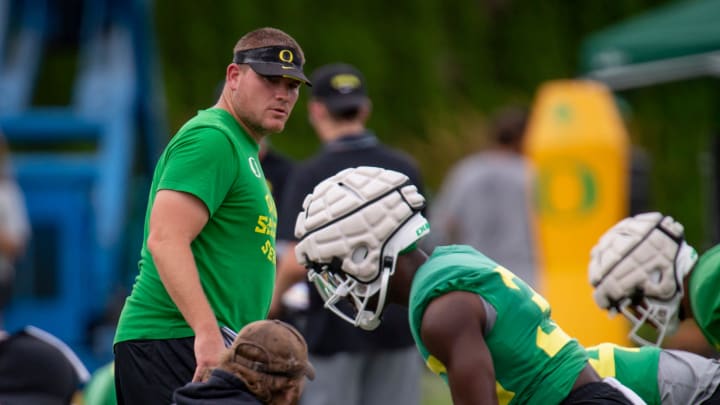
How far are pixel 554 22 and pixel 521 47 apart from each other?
1.94 feet

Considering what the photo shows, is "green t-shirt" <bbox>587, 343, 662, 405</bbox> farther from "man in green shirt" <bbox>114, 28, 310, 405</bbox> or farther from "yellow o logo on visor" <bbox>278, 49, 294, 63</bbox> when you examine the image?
"yellow o logo on visor" <bbox>278, 49, 294, 63</bbox>

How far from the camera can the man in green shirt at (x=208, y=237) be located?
4035 millimetres

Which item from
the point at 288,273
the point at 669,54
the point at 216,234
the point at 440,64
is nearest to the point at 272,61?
the point at 216,234

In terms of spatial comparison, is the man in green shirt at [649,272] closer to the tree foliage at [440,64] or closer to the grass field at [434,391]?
the grass field at [434,391]

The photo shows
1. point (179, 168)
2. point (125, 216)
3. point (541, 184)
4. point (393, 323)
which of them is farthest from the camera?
point (125, 216)

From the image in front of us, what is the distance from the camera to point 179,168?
4.11 meters

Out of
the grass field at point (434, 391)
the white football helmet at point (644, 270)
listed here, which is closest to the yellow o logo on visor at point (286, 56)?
the white football helmet at point (644, 270)

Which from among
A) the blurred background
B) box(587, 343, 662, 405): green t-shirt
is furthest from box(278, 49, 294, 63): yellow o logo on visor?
the blurred background

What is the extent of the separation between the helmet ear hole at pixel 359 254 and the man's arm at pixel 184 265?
0.52m

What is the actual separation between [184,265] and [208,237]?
8.7 inches

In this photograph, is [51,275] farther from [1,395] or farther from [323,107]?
[1,395]

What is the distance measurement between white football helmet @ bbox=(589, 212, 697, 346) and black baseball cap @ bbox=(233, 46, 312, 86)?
1.24 metres

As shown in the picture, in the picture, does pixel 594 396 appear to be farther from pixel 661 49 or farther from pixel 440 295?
pixel 661 49

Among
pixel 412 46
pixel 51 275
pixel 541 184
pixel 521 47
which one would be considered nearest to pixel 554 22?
pixel 521 47
